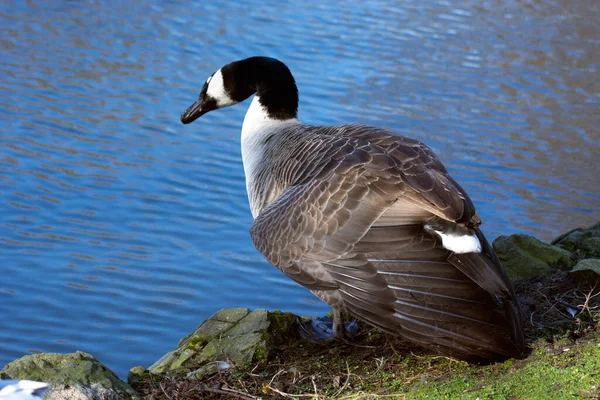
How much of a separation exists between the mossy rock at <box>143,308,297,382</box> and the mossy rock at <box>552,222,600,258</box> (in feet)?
7.97

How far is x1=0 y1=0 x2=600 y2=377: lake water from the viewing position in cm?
739

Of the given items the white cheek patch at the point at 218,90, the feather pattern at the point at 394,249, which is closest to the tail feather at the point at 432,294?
the feather pattern at the point at 394,249

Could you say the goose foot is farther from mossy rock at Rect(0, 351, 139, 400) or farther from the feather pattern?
mossy rock at Rect(0, 351, 139, 400)

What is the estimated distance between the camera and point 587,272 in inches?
215

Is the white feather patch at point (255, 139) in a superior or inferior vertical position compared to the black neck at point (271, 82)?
inferior

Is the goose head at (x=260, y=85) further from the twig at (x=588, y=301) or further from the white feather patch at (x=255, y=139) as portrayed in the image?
the twig at (x=588, y=301)

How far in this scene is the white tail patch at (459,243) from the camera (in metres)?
4.38

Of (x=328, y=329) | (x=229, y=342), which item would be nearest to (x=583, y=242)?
(x=328, y=329)

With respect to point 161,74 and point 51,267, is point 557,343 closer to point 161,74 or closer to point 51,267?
point 51,267

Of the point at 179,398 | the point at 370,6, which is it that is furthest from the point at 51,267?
the point at 370,6

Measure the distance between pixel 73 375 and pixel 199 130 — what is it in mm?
6489

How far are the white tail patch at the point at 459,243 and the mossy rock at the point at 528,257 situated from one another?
1.59 metres

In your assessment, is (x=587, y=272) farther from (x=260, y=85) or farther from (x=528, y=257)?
(x=260, y=85)

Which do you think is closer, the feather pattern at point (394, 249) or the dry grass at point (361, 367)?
the feather pattern at point (394, 249)
